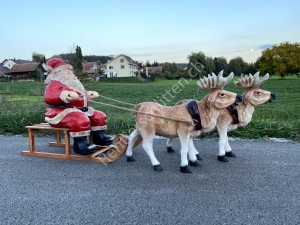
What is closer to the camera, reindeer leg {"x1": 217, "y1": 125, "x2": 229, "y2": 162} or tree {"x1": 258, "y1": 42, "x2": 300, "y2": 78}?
reindeer leg {"x1": 217, "y1": 125, "x2": 229, "y2": 162}

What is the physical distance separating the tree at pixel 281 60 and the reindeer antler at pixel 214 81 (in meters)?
35.8

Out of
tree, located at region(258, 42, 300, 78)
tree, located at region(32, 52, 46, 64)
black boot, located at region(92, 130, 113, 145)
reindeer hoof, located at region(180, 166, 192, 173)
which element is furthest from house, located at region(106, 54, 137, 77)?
reindeer hoof, located at region(180, 166, 192, 173)

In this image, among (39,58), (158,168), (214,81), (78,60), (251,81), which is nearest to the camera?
(214,81)

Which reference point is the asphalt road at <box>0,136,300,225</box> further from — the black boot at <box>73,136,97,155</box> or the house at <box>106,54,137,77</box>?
the house at <box>106,54,137,77</box>

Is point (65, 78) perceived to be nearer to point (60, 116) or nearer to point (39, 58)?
point (60, 116)

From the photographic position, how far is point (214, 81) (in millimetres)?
3008

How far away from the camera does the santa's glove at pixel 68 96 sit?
344 cm

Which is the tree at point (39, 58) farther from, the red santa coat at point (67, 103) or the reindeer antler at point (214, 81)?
the reindeer antler at point (214, 81)

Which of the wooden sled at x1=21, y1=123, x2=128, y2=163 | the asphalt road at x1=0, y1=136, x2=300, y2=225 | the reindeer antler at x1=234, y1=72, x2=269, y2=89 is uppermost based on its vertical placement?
the reindeer antler at x1=234, y1=72, x2=269, y2=89

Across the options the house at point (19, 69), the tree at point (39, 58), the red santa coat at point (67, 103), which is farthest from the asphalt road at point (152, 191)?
the house at point (19, 69)

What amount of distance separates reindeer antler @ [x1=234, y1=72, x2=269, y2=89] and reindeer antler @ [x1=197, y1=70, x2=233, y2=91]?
482 millimetres

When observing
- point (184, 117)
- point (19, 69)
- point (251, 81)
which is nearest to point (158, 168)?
point (184, 117)

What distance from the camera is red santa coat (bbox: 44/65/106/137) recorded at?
3.48 meters

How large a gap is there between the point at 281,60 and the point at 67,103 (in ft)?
126
